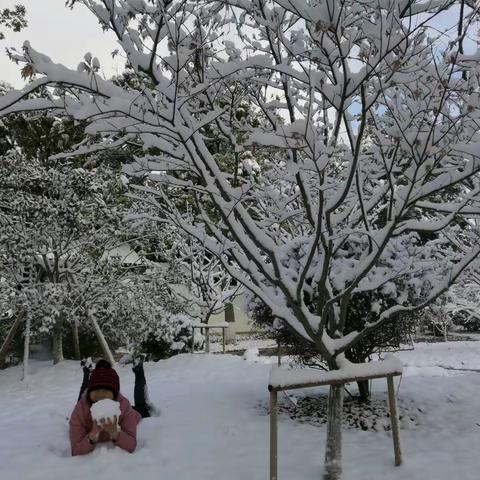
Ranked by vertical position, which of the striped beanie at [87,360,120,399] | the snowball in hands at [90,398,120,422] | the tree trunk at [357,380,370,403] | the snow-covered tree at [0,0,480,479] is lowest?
the tree trunk at [357,380,370,403]

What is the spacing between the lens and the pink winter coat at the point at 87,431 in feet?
13.2

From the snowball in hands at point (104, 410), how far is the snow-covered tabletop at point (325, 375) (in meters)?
1.35

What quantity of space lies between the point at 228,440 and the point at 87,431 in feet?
4.63

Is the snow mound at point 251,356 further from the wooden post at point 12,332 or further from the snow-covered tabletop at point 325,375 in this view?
the snow-covered tabletop at point 325,375

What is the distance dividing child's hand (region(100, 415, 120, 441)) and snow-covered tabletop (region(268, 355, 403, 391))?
4.59ft

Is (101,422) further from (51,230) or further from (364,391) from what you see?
(51,230)

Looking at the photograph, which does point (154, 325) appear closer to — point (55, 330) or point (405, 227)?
point (55, 330)

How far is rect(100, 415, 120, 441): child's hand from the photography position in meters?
3.91

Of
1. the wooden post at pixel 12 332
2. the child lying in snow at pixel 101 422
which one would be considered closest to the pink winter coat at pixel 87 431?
the child lying in snow at pixel 101 422

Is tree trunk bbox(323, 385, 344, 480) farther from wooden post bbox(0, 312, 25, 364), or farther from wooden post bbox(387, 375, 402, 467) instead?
wooden post bbox(0, 312, 25, 364)

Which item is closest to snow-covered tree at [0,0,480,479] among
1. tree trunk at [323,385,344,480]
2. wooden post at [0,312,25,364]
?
tree trunk at [323,385,344,480]

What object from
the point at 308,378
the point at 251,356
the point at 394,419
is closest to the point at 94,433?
the point at 308,378

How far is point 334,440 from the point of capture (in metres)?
3.66

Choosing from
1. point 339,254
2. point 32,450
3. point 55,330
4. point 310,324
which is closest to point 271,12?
point 310,324
